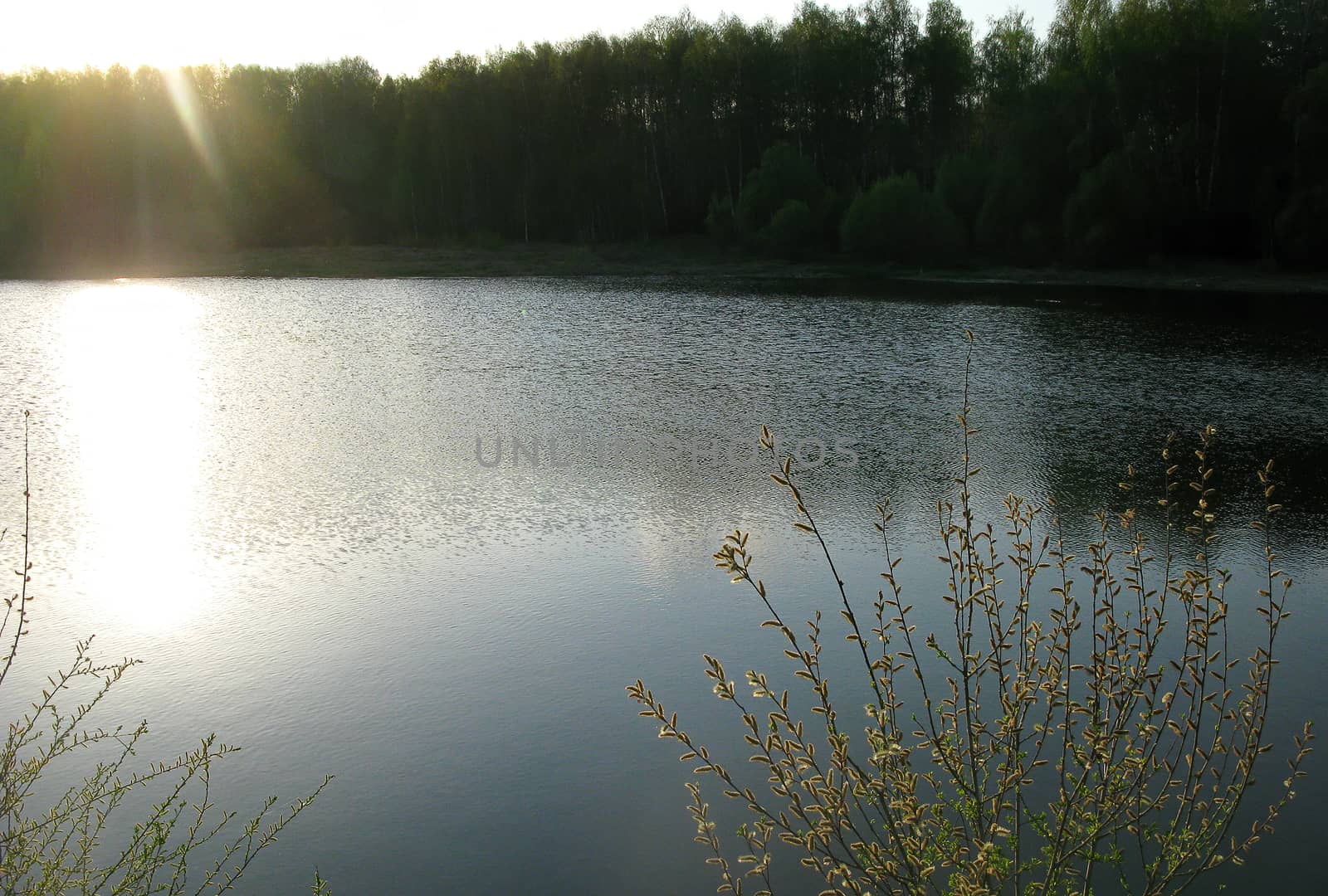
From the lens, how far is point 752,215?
1811 inches

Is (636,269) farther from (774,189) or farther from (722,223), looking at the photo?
(774,189)

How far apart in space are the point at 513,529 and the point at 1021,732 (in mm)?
5786

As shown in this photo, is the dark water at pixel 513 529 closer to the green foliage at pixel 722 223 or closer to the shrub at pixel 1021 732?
the shrub at pixel 1021 732

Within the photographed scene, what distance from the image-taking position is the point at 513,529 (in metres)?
9.41

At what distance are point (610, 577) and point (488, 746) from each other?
2576 mm

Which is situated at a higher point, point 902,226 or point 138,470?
point 902,226

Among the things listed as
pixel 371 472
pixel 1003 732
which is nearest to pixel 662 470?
pixel 371 472

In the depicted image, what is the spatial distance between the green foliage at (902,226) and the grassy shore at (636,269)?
85cm

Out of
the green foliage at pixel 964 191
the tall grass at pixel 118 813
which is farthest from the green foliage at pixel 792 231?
the tall grass at pixel 118 813

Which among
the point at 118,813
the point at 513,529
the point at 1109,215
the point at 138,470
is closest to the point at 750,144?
the point at 1109,215

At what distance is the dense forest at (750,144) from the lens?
39.2 metres

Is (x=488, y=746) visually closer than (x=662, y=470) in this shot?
Yes

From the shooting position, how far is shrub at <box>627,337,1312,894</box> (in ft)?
9.85

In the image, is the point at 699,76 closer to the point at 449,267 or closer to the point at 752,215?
the point at 752,215
